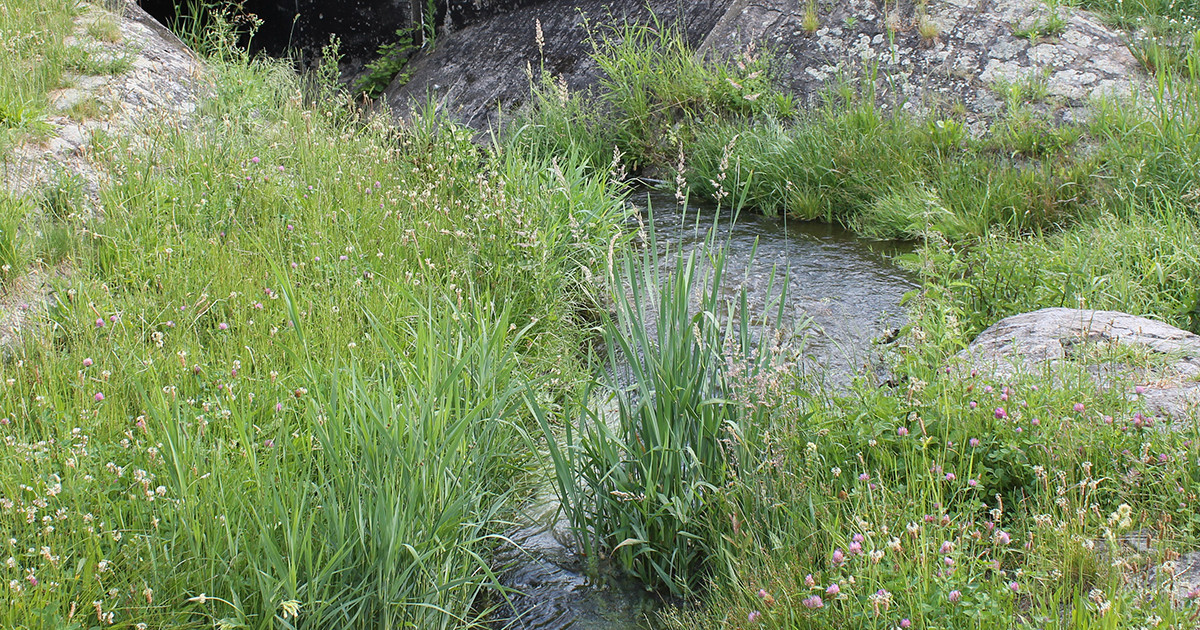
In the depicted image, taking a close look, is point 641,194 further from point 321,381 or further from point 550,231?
point 321,381

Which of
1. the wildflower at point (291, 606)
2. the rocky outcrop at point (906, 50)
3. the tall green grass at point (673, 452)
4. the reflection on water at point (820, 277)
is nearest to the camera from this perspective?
the wildflower at point (291, 606)

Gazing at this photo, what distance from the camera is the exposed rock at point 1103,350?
8.83 ft

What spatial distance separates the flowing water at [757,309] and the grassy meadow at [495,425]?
11 cm

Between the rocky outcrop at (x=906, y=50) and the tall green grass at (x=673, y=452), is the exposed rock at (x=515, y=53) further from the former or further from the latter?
the tall green grass at (x=673, y=452)

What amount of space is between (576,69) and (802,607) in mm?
6801

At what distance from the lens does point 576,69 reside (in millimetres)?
8102

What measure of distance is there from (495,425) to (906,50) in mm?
5236

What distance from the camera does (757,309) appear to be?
437 centimetres

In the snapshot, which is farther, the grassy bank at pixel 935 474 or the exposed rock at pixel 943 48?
the exposed rock at pixel 943 48

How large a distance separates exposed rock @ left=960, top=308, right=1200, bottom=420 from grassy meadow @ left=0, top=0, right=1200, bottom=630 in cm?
6

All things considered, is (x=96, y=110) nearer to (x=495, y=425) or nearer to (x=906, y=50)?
(x=495, y=425)

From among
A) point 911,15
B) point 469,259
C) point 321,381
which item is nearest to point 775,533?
point 321,381

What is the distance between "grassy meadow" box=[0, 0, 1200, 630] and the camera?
83.9 inches

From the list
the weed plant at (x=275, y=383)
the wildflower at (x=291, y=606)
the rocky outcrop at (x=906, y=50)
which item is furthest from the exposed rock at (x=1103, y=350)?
the rocky outcrop at (x=906, y=50)
